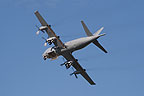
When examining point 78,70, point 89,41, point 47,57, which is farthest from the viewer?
point 78,70

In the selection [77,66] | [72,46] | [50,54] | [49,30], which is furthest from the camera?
[77,66]

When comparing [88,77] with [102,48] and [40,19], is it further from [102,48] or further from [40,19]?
[40,19]

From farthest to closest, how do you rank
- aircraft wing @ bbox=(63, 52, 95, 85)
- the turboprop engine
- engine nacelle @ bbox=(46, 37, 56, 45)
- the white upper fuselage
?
1. aircraft wing @ bbox=(63, 52, 95, 85)
2. the turboprop engine
3. engine nacelle @ bbox=(46, 37, 56, 45)
4. the white upper fuselage

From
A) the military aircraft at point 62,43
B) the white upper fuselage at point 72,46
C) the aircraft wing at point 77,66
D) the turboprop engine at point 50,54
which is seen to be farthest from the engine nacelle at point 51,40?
the aircraft wing at point 77,66

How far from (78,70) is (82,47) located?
14087 mm

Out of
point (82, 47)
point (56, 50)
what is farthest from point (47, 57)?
point (82, 47)

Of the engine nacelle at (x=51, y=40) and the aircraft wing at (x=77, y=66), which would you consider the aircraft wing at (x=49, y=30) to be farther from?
the aircraft wing at (x=77, y=66)

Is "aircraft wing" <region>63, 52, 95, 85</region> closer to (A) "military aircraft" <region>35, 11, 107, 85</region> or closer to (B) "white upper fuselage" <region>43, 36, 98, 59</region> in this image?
(A) "military aircraft" <region>35, 11, 107, 85</region>

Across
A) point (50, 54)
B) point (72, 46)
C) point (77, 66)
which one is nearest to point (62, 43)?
point (72, 46)

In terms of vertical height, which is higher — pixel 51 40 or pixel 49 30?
pixel 49 30

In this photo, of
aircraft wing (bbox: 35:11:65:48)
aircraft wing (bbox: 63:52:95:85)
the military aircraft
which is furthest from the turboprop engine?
aircraft wing (bbox: 35:11:65:48)

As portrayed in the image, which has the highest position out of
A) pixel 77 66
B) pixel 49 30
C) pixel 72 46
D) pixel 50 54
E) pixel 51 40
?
pixel 49 30

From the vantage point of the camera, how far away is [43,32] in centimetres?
8994

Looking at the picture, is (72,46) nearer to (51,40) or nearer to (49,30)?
(51,40)
